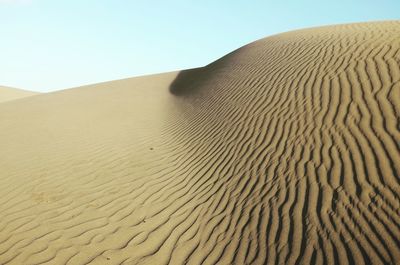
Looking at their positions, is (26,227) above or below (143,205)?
above

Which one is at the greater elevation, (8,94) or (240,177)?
(8,94)

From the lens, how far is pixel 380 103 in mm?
5562

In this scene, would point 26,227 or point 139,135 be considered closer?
point 26,227

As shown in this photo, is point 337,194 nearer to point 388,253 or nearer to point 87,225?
point 388,253

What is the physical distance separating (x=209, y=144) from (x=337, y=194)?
3644 mm

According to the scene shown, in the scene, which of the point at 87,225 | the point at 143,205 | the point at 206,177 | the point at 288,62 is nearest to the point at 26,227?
the point at 87,225

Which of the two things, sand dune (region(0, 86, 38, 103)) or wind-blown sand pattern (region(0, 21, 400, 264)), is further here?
sand dune (region(0, 86, 38, 103))

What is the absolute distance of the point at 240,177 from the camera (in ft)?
18.2

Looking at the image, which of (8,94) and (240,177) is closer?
(240,177)

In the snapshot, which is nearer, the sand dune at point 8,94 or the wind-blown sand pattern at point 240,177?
the wind-blown sand pattern at point 240,177

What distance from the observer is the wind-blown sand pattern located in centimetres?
387

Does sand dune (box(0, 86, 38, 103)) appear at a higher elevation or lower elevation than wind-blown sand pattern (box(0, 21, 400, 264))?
higher

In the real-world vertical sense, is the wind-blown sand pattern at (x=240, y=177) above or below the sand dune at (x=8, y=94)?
below

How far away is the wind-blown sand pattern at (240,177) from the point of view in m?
3.87
